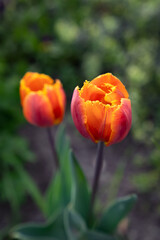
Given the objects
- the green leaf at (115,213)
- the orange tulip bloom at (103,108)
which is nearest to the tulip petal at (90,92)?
the orange tulip bloom at (103,108)

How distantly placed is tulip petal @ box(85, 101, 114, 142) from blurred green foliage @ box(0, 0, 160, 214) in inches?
43.8

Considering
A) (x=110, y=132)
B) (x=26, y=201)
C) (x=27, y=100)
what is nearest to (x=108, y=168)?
(x=26, y=201)

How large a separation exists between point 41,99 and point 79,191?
1.19ft

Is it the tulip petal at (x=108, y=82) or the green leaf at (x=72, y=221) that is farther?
the green leaf at (x=72, y=221)

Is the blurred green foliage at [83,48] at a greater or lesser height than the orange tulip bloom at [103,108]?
lesser

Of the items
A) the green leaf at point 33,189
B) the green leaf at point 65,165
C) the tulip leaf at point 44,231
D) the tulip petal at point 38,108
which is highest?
the tulip petal at point 38,108

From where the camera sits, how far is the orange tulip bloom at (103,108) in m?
0.81

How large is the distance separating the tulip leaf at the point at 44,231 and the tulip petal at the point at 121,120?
52 centimetres

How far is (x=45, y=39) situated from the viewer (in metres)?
2.92

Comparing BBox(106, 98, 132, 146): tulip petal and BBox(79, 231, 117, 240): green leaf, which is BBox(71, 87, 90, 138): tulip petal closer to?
BBox(106, 98, 132, 146): tulip petal

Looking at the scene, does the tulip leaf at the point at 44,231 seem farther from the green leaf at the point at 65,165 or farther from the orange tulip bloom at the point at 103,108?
the orange tulip bloom at the point at 103,108

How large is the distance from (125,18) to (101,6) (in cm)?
45

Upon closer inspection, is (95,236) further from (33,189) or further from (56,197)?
(33,189)

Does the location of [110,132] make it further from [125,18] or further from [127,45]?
[125,18]
